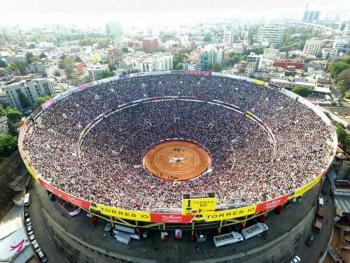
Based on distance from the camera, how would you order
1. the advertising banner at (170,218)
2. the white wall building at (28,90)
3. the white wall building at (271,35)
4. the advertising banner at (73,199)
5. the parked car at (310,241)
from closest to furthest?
the advertising banner at (170,218), the advertising banner at (73,199), the parked car at (310,241), the white wall building at (28,90), the white wall building at (271,35)

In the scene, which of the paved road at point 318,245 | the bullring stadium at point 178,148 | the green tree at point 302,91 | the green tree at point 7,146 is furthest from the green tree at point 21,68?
the paved road at point 318,245

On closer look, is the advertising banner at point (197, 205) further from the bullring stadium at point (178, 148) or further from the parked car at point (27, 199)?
the parked car at point (27, 199)

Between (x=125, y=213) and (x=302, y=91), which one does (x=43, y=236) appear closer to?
(x=125, y=213)

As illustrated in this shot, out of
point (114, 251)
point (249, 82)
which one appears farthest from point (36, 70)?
point (114, 251)

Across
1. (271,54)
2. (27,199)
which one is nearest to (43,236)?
(27,199)

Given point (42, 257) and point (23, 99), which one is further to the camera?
point (23, 99)

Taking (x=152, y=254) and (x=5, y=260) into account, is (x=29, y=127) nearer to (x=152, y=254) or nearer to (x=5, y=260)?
(x=5, y=260)
